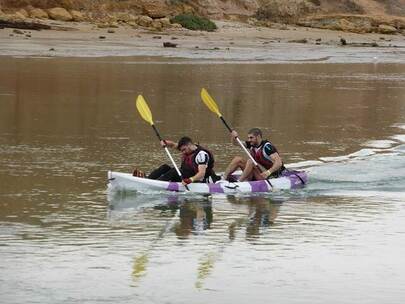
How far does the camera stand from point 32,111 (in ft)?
73.2

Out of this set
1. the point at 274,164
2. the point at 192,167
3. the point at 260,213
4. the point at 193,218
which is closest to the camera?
the point at 193,218

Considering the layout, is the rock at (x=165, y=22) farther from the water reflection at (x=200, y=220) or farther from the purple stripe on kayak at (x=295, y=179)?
the water reflection at (x=200, y=220)

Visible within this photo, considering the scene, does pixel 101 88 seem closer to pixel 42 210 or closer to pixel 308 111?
pixel 308 111

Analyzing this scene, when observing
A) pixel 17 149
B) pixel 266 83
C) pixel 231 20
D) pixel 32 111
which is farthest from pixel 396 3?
pixel 17 149

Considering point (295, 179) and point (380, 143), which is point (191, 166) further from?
point (380, 143)

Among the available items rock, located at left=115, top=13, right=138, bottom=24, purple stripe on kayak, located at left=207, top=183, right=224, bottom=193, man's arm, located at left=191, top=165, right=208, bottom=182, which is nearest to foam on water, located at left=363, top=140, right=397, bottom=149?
purple stripe on kayak, located at left=207, top=183, right=224, bottom=193

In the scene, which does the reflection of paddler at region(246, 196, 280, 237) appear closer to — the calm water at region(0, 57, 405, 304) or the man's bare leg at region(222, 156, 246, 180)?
the calm water at region(0, 57, 405, 304)

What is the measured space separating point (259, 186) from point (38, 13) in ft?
110

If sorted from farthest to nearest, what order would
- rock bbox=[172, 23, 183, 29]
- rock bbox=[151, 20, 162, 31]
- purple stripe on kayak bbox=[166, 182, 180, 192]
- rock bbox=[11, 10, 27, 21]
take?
rock bbox=[172, 23, 183, 29]
rock bbox=[151, 20, 162, 31]
rock bbox=[11, 10, 27, 21]
purple stripe on kayak bbox=[166, 182, 180, 192]

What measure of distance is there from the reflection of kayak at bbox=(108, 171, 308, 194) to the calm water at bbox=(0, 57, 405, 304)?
16 cm

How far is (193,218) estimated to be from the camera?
1316cm

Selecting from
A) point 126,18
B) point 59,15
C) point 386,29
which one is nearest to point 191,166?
point 59,15

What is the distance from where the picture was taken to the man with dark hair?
1492 cm

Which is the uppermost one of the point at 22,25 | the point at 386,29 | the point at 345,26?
the point at 22,25
